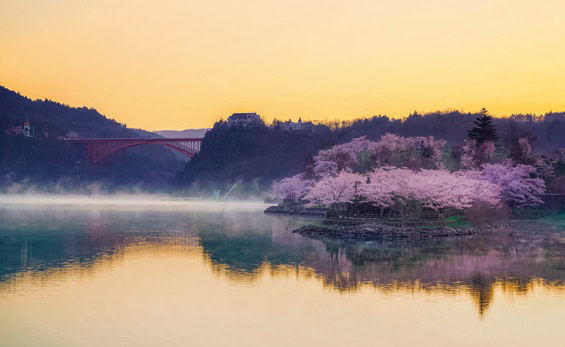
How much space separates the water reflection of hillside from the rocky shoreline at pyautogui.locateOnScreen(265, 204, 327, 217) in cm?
2440

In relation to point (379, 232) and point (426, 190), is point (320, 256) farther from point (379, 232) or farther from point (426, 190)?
point (426, 190)

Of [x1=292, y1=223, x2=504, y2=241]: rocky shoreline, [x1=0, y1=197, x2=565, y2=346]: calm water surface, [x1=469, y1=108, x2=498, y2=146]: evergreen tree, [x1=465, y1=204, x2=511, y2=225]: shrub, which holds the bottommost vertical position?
[x1=0, y1=197, x2=565, y2=346]: calm water surface

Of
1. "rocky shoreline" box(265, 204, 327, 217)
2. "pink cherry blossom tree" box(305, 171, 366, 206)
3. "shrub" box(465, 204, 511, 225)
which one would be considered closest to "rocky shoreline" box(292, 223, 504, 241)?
"pink cherry blossom tree" box(305, 171, 366, 206)

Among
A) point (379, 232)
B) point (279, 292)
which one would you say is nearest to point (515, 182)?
point (379, 232)

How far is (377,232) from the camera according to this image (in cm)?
6234

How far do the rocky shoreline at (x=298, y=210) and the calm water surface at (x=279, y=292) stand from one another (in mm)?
37860

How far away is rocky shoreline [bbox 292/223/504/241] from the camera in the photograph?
202 feet

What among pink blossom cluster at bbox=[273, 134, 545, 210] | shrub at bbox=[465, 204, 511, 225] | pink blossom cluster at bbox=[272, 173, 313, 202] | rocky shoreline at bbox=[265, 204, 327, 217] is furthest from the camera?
pink blossom cluster at bbox=[272, 173, 313, 202]

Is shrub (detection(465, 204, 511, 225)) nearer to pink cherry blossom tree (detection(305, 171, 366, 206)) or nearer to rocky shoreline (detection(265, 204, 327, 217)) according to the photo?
pink cherry blossom tree (detection(305, 171, 366, 206))

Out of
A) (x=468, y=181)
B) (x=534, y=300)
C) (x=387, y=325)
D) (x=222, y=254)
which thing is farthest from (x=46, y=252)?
(x=468, y=181)

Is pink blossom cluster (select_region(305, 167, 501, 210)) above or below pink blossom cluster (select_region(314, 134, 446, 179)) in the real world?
below

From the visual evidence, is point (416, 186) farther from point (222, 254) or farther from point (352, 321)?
point (352, 321)

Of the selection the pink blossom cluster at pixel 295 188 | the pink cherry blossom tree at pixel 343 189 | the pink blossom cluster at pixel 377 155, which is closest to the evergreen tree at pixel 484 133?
the pink blossom cluster at pixel 377 155

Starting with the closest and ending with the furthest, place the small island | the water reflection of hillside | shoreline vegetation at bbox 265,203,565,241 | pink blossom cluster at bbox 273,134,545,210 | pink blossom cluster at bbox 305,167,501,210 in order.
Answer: the water reflection of hillside
shoreline vegetation at bbox 265,203,565,241
the small island
pink blossom cluster at bbox 305,167,501,210
pink blossom cluster at bbox 273,134,545,210
